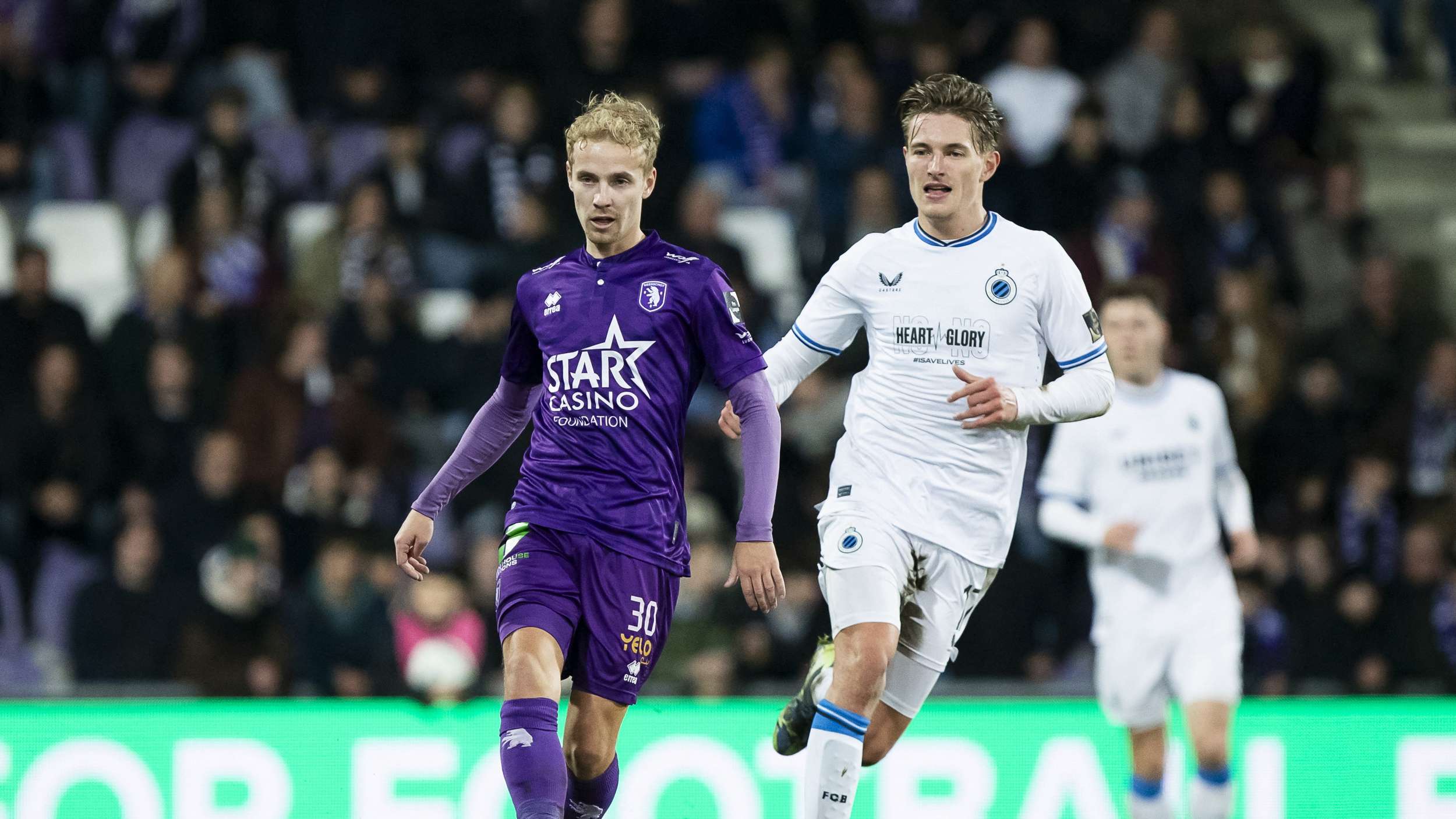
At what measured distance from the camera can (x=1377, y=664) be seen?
35.1 feet

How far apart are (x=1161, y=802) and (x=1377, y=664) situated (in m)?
3.22

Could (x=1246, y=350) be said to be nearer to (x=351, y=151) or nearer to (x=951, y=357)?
(x=351, y=151)

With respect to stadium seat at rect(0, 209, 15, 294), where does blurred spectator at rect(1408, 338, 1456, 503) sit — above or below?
below

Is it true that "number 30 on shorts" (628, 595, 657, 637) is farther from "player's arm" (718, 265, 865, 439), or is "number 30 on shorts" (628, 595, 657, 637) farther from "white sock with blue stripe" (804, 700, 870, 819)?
"player's arm" (718, 265, 865, 439)

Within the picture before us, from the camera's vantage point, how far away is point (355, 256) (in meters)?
11.6

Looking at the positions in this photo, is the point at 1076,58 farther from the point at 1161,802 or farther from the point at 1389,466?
the point at 1161,802

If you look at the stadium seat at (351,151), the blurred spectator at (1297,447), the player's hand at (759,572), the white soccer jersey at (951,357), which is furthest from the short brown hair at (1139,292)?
the stadium seat at (351,151)

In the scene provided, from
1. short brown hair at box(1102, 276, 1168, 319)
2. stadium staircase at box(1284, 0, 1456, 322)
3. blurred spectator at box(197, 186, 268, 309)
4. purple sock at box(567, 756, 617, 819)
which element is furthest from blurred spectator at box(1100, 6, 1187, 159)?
purple sock at box(567, 756, 617, 819)

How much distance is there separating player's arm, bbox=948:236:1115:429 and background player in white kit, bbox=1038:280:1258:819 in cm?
208

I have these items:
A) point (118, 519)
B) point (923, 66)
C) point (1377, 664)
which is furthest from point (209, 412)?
point (1377, 664)

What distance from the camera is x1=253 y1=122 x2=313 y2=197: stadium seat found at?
12.5 m

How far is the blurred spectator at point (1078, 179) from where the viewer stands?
40.1 ft

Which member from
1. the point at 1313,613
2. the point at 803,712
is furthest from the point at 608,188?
the point at 1313,613

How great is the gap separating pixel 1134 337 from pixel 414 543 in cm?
381
